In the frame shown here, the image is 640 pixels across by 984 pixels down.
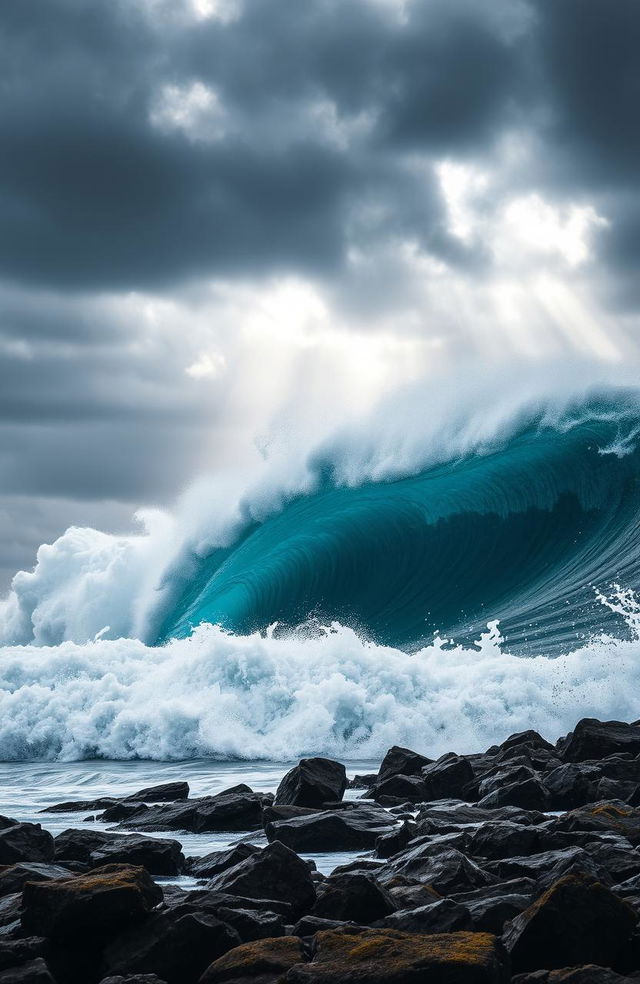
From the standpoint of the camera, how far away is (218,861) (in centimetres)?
661

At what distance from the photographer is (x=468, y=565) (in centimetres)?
1925

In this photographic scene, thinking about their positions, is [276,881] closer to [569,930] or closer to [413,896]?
[413,896]

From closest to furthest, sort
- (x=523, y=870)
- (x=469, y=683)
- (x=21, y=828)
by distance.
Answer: (x=523, y=870) → (x=21, y=828) → (x=469, y=683)

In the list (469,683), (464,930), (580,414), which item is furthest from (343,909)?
(580,414)

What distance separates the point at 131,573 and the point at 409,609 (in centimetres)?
857

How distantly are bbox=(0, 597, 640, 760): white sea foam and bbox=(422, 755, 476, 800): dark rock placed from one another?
367cm

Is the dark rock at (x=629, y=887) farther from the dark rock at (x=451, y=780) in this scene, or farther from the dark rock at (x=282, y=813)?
the dark rock at (x=451, y=780)

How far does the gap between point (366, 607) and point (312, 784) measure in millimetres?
10114

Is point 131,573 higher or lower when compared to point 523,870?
higher

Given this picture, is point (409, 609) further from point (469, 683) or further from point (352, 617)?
point (469, 683)

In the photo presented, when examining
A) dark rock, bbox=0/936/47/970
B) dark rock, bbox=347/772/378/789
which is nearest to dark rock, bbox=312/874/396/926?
dark rock, bbox=0/936/47/970

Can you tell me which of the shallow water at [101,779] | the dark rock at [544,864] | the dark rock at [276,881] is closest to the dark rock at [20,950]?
the dark rock at [276,881]

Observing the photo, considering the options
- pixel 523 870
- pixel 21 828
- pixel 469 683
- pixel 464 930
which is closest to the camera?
pixel 464 930

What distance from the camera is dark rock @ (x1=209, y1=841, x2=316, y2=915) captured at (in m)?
5.36
